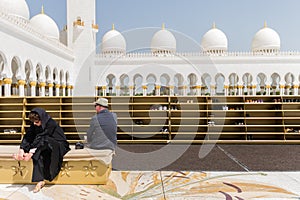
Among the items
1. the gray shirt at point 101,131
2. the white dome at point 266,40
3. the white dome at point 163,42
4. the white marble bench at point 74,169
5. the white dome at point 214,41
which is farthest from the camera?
the white dome at point 214,41

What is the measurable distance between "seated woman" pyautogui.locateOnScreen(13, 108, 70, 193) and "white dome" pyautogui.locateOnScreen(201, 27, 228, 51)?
24318 millimetres

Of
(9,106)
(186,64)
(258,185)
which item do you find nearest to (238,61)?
(186,64)

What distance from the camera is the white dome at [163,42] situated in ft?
84.2

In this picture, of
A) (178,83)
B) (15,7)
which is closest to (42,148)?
(15,7)

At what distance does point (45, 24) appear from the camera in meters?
22.9

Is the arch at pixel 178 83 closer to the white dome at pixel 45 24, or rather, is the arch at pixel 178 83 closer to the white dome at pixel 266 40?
the white dome at pixel 266 40

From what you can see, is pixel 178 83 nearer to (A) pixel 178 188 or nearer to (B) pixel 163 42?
(B) pixel 163 42

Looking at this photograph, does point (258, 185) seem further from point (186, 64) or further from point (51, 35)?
point (51, 35)

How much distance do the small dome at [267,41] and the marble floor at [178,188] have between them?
943 inches

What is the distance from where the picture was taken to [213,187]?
3.79 metres

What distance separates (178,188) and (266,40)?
2546cm

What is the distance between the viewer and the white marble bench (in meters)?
3.83

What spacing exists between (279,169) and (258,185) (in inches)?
50.7

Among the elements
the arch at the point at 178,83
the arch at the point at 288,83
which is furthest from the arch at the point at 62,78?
the arch at the point at 288,83
